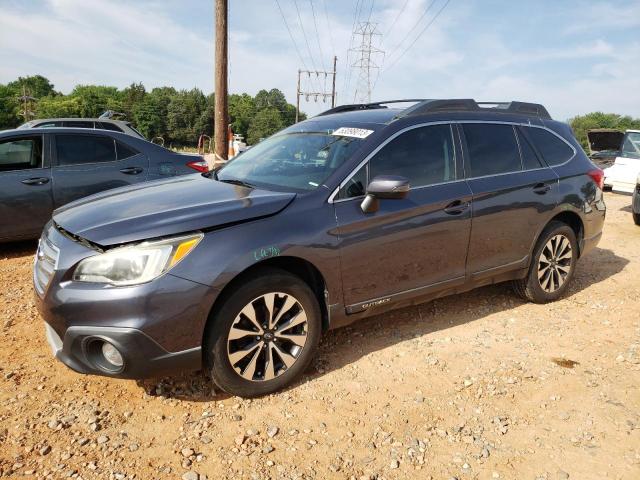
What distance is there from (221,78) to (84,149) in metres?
6.05

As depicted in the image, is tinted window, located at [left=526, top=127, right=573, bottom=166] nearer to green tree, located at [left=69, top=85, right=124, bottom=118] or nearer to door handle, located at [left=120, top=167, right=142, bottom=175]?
door handle, located at [left=120, top=167, right=142, bottom=175]

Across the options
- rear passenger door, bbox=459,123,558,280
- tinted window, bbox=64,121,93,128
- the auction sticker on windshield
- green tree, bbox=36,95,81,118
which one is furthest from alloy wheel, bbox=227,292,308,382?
green tree, bbox=36,95,81,118

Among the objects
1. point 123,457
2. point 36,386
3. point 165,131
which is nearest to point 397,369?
point 123,457

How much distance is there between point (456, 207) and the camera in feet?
12.2

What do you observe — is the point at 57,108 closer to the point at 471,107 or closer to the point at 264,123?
the point at 264,123

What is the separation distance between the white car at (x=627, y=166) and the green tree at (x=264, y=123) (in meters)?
90.9

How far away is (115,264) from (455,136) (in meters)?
2.68

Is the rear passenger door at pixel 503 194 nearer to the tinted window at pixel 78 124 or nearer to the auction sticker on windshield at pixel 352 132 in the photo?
the auction sticker on windshield at pixel 352 132

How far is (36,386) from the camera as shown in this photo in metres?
3.02

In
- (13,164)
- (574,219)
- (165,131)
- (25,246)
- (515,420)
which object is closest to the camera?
(515,420)

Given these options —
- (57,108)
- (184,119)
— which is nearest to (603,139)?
(184,119)

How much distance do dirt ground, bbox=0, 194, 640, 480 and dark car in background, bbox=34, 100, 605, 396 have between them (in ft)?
1.10

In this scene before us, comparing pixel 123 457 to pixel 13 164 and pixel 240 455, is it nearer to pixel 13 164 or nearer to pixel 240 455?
pixel 240 455

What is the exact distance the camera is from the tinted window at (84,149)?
19.6 ft
